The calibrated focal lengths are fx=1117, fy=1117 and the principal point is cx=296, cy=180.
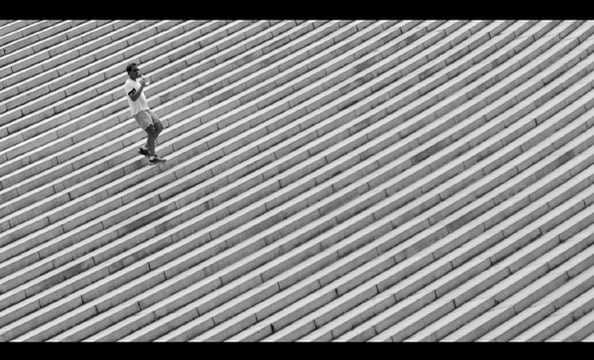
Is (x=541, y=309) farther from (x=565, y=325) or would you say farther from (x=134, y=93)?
(x=134, y=93)

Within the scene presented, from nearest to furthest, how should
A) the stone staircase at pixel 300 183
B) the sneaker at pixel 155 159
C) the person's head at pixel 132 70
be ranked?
the stone staircase at pixel 300 183 → the person's head at pixel 132 70 → the sneaker at pixel 155 159

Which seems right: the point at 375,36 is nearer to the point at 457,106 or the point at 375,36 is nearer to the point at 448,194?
the point at 457,106

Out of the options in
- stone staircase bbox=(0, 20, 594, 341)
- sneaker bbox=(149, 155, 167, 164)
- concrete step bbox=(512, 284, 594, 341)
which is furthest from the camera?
sneaker bbox=(149, 155, 167, 164)

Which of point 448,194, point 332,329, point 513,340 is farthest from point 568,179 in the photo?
point 332,329

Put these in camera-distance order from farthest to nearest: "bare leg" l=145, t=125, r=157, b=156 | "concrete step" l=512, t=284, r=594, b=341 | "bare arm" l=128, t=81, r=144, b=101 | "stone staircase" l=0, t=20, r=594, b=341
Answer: "bare leg" l=145, t=125, r=157, b=156, "bare arm" l=128, t=81, r=144, b=101, "stone staircase" l=0, t=20, r=594, b=341, "concrete step" l=512, t=284, r=594, b=341

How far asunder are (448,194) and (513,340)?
2.54 m

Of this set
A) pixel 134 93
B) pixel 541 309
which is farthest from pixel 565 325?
→ pixel 134 93

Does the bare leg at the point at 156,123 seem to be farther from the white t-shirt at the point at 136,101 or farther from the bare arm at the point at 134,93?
the bare arm at the point at 134,93

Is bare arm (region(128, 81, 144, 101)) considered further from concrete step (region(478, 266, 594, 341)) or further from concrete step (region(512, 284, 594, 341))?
concrete step (region(512, 284, 594, 341))

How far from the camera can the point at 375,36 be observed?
1598cm

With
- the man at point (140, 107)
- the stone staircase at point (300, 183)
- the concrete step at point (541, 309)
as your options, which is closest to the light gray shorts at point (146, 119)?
the man at point (140, 107)

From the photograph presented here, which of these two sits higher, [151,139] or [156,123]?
[156,123]

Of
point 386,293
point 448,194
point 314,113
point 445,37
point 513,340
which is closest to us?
point 513,340

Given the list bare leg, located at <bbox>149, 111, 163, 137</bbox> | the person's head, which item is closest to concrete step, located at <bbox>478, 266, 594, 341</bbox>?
bare leg, located at <bbox>149, 111, 163, 137</bbox>
